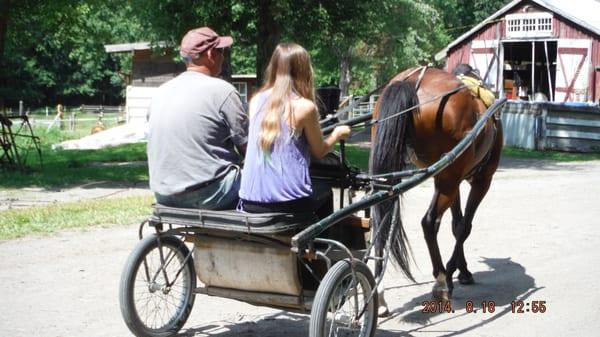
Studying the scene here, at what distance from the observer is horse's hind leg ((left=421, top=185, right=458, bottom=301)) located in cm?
668

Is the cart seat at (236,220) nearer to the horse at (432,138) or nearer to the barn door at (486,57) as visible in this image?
the horse at (432,138)

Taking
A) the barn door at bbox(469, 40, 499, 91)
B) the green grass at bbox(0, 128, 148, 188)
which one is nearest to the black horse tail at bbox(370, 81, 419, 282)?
the green grass at bbox(0, 128, 148, 188)

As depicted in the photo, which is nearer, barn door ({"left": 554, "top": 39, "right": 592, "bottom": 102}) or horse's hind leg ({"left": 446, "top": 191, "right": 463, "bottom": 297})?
horse's hind leg ({"left": 446, "top": 191, "right": 463, "bottom": 297})

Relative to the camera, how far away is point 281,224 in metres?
4.71

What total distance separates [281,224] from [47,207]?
7.92 metres

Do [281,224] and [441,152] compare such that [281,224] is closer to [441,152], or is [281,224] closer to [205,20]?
[441,152]

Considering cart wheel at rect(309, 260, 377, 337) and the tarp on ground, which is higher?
cart wheel at rect(309, 260, 377, 337)

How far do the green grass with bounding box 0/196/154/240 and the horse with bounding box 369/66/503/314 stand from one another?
15.9 ft

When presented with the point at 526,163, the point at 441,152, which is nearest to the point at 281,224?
the point at 441,152

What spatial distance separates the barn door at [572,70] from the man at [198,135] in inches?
1246

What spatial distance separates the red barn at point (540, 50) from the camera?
112ft

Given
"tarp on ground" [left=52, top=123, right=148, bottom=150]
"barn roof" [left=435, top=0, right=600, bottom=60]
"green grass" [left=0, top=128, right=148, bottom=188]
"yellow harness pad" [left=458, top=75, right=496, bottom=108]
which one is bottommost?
"tarp on ground" [left=52, top=123, right=148, bottom=150]

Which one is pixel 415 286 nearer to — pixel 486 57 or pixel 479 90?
pixel 479 90

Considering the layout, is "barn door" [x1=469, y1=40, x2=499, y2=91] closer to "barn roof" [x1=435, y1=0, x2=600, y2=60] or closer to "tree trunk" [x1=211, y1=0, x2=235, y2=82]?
"barn roof" [x1=435, y1=0, x2=600, y2=60]
